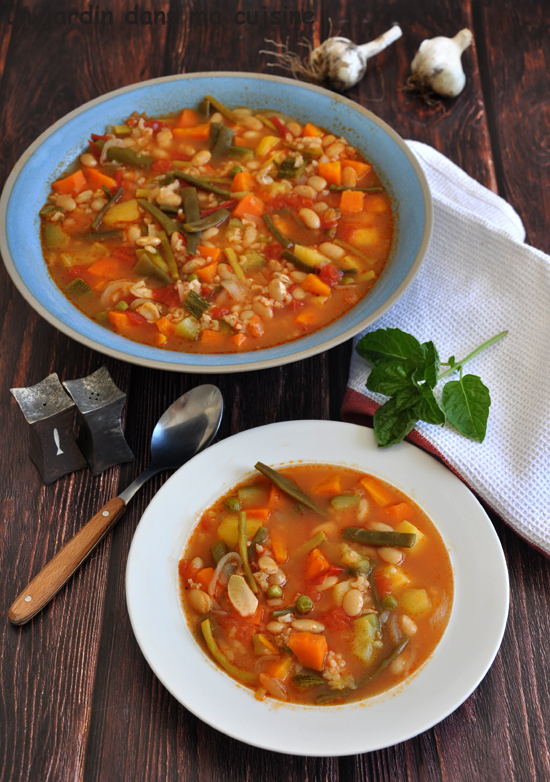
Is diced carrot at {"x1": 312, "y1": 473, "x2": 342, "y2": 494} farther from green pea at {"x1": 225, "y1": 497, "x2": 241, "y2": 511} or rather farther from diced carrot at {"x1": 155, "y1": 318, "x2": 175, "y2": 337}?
diced carrot at {"x1": 155, "y1": 318, "x2": 175, "y2": 337}

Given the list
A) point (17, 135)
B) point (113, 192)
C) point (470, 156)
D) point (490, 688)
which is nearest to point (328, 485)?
point (490, 688)

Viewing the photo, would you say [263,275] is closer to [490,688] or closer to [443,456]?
[443,456]

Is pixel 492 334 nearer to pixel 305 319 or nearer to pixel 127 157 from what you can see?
pixel 305 319

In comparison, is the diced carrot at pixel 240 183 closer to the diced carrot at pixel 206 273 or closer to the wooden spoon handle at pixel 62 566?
the diced carrot at pixel 206 273

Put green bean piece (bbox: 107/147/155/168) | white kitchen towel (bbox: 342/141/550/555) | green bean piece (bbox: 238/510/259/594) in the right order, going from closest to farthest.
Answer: green bean piece (bbox: 238/510/259/594) < white kitchen towel (bbox: 342/141/550/555) < green bean piece (bbox: 107/147/155/168)

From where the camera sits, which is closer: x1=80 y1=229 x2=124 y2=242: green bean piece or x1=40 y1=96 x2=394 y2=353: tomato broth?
x1=40 y1=96 x2=394 y2=353: tomato broth

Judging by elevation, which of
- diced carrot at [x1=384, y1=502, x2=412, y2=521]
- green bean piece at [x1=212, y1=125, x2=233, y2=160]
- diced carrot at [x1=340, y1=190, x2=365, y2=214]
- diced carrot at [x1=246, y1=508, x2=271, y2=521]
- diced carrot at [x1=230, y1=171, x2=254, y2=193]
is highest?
green bean piece at [x1=212, y1=125, x2=233, y2=160]

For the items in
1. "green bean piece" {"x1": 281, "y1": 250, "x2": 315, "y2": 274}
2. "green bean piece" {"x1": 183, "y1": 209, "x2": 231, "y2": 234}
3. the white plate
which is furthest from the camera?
"green bean piece" {"x1": 183, "y1": 209, "x2": 231, "y2": 234}

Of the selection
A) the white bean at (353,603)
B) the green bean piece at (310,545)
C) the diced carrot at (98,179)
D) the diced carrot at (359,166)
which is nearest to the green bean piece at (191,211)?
the diced carrot at (98,179)

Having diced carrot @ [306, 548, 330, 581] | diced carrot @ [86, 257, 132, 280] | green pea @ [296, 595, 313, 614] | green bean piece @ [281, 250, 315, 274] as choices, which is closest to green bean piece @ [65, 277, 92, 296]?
diced carrot @ [86, 257, 132, 280]
